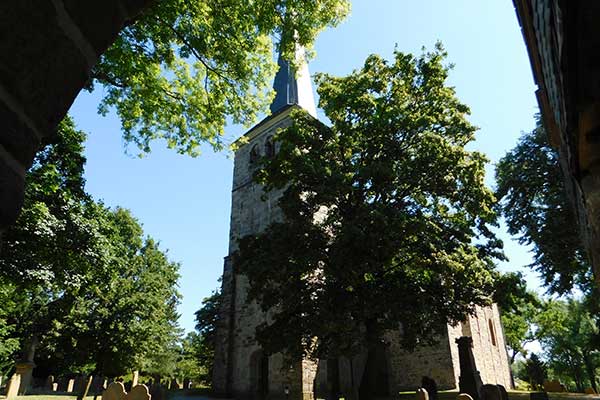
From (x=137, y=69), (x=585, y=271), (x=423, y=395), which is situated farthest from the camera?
(x=585, y=271)

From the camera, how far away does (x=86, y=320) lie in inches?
816

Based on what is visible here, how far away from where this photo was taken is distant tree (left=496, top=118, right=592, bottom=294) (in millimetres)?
17211

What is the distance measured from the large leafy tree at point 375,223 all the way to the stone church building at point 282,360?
2986mm

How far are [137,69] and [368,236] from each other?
24.2 feet

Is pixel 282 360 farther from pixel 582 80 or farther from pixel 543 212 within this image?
pixel 582 80

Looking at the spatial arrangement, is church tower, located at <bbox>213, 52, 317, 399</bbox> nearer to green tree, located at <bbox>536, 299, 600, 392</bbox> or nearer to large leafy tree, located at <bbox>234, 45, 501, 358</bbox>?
large leafy tree, located at <bbox>234, 45, 501, 358</bbox>

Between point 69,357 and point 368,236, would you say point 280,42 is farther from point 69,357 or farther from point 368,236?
point 69,357

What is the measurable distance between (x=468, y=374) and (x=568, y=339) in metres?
36.4

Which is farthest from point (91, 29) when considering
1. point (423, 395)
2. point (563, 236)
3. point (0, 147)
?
point (563, 236)

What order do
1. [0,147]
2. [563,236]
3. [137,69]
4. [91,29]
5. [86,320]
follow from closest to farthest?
[0,147] → [91,29] → [137,69] → [563,236] → [86,320]

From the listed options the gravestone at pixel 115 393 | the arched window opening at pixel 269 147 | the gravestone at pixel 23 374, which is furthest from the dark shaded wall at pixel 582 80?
the gravestone at pixel 23 374

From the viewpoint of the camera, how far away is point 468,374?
13.5 m

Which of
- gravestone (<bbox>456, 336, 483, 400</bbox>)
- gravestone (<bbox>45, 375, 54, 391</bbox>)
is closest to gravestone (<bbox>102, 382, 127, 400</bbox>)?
gravestone (<bbox>456, 336, 483, 400</bbox>)

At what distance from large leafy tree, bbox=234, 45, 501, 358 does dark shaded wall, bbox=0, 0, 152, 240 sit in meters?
9.95
